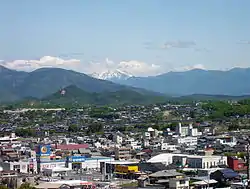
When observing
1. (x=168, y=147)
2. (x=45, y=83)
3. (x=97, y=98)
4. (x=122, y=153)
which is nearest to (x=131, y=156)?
(x=122, y=153)

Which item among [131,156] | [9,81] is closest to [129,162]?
[131,156]

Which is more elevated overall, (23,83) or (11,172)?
(23,83)

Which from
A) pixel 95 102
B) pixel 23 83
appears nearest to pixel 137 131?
pixel 95 102

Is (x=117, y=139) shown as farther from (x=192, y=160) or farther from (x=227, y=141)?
(x=192, y=160)

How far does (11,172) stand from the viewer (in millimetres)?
24672

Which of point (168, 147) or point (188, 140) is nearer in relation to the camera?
point (168, 147)

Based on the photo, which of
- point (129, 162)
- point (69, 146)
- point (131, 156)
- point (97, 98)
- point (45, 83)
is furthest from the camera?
point (45, 83)

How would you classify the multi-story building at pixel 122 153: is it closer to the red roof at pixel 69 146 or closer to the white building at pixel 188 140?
the red roof at pixel 69 146

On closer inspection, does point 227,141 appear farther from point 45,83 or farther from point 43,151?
point 45,83

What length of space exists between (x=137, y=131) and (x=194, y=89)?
15614 centimetres

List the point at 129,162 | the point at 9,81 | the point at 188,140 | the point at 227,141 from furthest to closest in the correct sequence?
the point at 9,81 → the point at 188,140 → the point at 227,141 → the point at 129,162

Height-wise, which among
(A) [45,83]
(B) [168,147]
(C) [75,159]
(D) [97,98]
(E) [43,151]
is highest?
(A) [45,83]

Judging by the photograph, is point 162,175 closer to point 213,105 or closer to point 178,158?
point 178,158

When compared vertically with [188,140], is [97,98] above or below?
above
